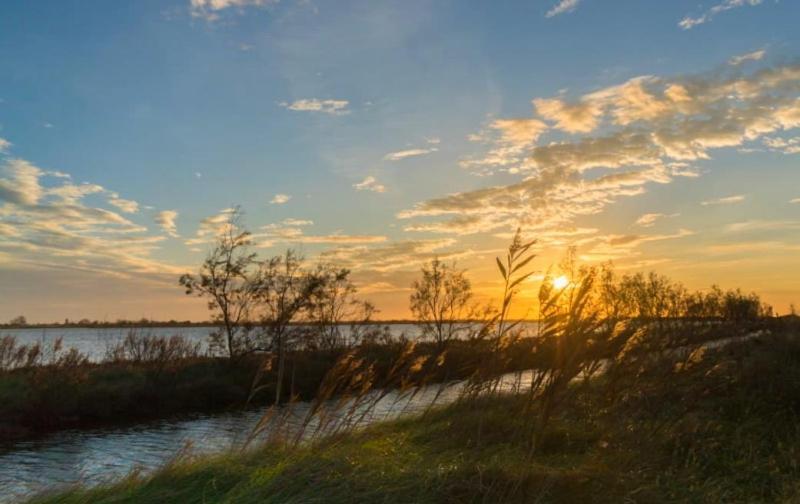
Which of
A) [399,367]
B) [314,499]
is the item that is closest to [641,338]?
[399,367]

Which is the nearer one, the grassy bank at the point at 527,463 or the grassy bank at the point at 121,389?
the grassy bank at the point at 527,463

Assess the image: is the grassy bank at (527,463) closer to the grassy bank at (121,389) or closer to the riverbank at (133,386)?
the riverbank at (133,386)

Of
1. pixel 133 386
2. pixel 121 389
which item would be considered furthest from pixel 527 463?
pixel 133 386

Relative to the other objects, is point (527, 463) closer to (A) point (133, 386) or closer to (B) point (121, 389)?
(B) point (121, 389)

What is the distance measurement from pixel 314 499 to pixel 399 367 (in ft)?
7.48

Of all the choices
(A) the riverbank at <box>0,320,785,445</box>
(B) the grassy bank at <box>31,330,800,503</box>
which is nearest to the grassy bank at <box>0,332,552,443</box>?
(A) the riverbank at <box>0,320,785,445</box>

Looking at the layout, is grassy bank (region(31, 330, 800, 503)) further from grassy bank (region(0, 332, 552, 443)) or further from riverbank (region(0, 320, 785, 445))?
grassy bank (region(0, 332, 552, 443))

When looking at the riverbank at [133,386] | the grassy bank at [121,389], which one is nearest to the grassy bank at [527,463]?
the riverbank at [133,386]

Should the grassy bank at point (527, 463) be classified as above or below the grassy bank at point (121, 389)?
above

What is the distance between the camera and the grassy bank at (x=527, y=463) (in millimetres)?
5520

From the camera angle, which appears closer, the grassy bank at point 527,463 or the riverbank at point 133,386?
the grassy bank at point 527,463

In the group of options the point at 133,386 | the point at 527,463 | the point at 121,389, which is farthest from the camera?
the point at 133,386

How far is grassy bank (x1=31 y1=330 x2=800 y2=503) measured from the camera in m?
5.52

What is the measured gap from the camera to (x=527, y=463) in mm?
5297
